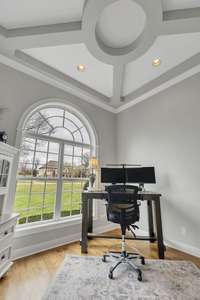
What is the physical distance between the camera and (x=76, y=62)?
118 inches

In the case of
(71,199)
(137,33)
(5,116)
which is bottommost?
(71,199)

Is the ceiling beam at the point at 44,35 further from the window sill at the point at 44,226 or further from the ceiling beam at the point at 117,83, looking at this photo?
the window sill at the point at 44,226

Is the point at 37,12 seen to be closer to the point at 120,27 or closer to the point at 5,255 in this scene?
the point at 120,27

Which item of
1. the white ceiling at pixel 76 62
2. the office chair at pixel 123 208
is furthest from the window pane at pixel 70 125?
the office chair at pixel 123 208

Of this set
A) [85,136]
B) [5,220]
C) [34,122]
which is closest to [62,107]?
[34,122]

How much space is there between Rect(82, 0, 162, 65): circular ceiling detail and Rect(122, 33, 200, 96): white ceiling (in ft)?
1.43

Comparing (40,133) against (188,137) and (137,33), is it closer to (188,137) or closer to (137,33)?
(137,33)

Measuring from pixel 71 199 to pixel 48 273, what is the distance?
1.52 m

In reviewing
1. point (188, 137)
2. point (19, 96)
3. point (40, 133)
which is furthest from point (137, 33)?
point (40, 133)

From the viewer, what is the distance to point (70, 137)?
3613 mm

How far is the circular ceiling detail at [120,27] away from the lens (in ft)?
6.26

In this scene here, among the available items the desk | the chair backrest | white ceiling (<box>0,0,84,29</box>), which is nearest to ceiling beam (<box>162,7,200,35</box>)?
white ceiling (<box>0,0,84,29</box>)

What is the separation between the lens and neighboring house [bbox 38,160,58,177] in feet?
10.1

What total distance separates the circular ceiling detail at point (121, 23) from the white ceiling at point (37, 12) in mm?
377
